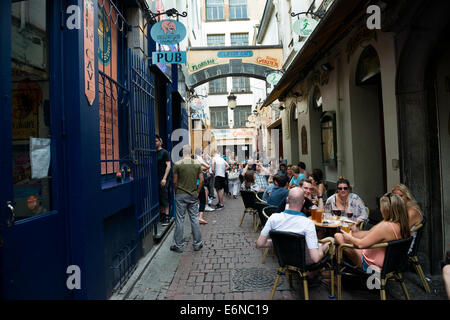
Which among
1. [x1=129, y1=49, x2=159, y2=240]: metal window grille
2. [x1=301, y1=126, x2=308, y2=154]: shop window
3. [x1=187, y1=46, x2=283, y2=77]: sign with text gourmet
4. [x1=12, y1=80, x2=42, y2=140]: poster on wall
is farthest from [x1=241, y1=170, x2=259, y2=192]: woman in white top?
[x1=187, y1=46, x2=283, y2=77]: sign with text gourmet

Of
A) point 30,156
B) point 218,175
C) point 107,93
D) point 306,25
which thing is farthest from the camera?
point 218,175

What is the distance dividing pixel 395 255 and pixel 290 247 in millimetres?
1006

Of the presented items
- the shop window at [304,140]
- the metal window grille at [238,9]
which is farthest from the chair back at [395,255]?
the metal window grille at [238,9]

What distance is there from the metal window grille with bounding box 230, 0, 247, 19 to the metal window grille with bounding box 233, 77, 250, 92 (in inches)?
253

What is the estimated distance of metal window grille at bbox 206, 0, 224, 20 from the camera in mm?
31031

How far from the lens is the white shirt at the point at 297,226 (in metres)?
3.02

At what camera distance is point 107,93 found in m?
3.75

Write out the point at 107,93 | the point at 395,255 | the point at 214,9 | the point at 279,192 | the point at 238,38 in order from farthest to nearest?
the point at 238,38, the point at 214,9, the point at 279,192, the point at 107,93, the point at 395,255

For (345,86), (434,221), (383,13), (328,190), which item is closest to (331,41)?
(345,86)

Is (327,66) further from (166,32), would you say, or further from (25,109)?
(25,109)

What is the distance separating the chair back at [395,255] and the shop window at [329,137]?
4432 mm

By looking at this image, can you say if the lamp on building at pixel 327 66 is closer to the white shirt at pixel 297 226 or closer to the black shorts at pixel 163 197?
the black shorts at pixel 163 197

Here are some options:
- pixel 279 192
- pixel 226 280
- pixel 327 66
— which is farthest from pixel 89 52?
pixel 327 66

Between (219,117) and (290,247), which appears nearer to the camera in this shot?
(290,247)
